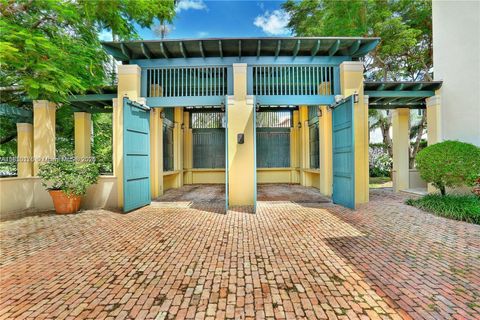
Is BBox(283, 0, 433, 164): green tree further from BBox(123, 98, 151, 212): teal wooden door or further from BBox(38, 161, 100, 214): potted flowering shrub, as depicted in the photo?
BBox(38, 161, 100, 214): potted flowering shrub

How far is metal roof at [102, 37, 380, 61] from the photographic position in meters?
6.58

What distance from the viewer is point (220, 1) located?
28.3ft

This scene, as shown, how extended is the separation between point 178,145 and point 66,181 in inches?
211

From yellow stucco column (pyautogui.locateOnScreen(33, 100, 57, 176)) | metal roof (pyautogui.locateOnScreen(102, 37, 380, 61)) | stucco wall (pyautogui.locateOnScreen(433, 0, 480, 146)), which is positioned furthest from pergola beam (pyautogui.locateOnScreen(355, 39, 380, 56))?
yellow stucco column (pyautogui.locateOnScreen(33, 100, 57, 176))

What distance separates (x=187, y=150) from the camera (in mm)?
12023

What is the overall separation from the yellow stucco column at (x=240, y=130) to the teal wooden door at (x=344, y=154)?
8.09 ft

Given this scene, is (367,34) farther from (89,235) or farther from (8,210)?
(8,210)

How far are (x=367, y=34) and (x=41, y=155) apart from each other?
14.1 meters

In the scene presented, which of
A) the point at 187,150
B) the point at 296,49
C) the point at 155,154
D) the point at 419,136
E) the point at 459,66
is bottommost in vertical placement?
the point at 155,154

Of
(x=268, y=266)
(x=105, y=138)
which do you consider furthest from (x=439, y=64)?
(x=105, y=138)

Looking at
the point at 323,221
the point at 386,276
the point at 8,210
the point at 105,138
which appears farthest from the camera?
the point at 105,138

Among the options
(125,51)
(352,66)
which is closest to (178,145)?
(125,51)

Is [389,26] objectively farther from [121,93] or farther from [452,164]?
[121,93]

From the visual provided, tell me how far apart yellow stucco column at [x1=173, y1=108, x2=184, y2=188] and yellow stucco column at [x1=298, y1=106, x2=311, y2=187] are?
565 centimetres
